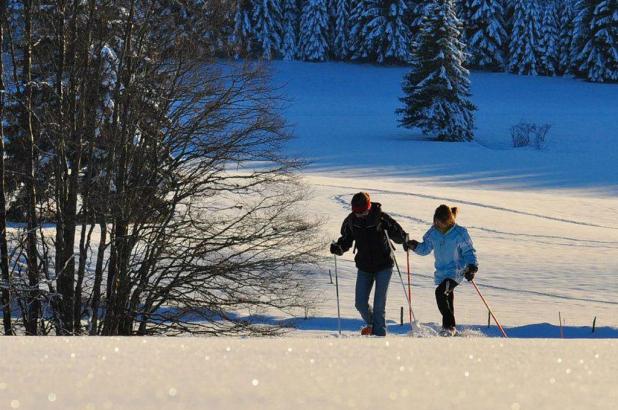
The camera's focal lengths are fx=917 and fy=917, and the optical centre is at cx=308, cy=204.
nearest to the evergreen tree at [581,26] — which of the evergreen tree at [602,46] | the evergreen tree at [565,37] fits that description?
the evergreen tree at [602,46]

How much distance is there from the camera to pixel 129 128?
15.4 metres

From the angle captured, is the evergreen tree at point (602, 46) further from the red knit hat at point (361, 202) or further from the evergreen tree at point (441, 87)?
the red knit hat at point (361, 202)

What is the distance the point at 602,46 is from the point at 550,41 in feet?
16.0

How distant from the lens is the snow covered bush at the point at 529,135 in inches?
1934

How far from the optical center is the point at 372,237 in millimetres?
8742

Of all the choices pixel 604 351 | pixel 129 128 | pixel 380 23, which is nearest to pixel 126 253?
pixel 129 128

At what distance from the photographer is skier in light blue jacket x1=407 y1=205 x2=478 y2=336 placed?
8.73 meters

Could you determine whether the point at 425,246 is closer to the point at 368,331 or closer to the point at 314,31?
the point at 368,331

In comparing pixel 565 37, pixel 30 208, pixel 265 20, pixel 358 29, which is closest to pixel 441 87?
pixel 265 20

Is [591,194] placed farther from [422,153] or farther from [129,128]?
[129,128]

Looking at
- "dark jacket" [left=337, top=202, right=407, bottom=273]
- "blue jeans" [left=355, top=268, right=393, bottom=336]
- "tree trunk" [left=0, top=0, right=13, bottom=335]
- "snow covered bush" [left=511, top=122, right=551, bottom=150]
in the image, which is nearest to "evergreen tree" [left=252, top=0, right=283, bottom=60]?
"snow covered bush" [left=511, top=122, right=551, bottom=150]

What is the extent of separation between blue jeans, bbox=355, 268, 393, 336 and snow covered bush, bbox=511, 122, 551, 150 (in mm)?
40780

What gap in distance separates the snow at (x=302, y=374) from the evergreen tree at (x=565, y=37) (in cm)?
7121

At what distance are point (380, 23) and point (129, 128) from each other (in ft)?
191
